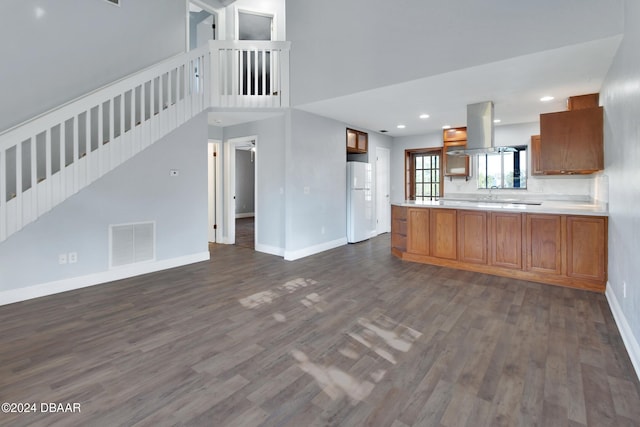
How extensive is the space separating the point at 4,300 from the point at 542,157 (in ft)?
21.3

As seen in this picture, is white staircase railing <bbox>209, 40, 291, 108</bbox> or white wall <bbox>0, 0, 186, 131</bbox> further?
white staircase railing <bbox>209, 40, 291, 108</bbox>

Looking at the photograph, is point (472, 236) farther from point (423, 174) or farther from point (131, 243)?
point (131, 243)

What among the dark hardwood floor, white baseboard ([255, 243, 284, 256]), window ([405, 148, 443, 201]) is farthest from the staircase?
window ([405, 148, 443, 201])

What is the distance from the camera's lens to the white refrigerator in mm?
6492

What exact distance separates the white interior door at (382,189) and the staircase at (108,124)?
3.39m

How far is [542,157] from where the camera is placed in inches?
161

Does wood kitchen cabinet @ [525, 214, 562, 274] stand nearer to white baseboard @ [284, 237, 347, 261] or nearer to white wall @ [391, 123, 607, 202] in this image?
white wall @ [391, 123, 607, 202]

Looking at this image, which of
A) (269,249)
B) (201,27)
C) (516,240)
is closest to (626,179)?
(516,240)

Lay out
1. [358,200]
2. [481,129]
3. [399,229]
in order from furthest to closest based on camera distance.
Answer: [358,200]
[399,229]
[481,129]

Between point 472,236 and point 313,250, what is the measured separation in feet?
8.56

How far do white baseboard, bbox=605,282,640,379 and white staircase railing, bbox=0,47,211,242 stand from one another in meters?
5.19

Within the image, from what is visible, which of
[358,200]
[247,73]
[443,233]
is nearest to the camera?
[443,233]

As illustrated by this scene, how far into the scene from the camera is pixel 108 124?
417 centimetres

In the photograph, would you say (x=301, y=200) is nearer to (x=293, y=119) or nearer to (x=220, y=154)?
(x=293, y=119)
